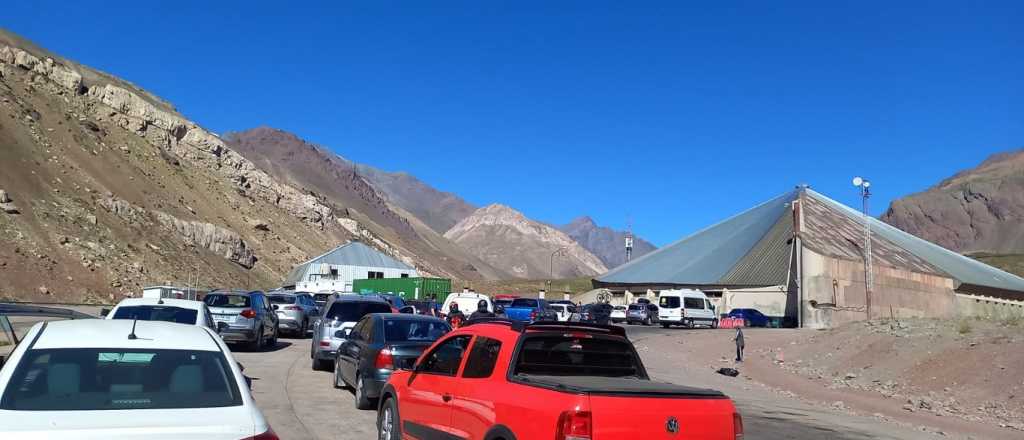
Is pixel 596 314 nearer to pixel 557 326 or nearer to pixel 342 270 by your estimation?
pixel 557 326

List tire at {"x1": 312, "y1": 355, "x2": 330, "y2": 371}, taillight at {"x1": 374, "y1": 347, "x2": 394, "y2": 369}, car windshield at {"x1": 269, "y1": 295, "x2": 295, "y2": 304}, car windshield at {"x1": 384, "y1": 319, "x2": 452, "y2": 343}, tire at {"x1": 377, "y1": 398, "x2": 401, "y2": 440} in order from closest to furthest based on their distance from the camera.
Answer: tire at {"x1": 377, "y1": 398, "x2": 401, "y2": 440} → taillight at {"x1": 374, "y1": 347, "x2": 394, "y2": 369} → car windshield at {"x1": 384, "y1": 319, "x2": 452, "y2": 343} → tire at {"x1": 312, "y1": 355, "x2": 330, "y2": 371} → car windshield at {"x1": 269, "y1": 295, "x2": 295, "y2": 304}

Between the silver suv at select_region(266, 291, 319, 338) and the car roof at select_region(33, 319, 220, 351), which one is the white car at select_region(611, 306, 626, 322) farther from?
the car roof at select_region(33, 319, 220, 351)

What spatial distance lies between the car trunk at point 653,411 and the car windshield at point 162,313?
10234mm

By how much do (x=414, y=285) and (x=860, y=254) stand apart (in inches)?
1264

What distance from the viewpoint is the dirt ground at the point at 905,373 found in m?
16.7

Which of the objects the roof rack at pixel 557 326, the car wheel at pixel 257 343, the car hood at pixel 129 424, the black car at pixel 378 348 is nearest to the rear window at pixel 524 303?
the car wheel at pixel 257 343

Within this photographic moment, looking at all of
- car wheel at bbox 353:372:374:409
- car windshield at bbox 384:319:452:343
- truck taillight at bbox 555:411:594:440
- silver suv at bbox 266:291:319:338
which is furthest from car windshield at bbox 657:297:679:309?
truck taillight at bbox 555:411:594:440

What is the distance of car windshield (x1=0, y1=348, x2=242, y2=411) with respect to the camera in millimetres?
4688

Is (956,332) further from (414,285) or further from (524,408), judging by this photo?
(414,285)

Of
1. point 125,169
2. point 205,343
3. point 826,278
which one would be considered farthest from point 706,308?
point 125,169

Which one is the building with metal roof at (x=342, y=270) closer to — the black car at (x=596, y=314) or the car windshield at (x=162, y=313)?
the black car at (x=596, y=314)

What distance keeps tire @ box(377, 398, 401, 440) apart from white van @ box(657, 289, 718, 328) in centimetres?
3951

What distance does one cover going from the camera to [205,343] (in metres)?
5.51

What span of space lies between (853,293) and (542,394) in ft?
151
